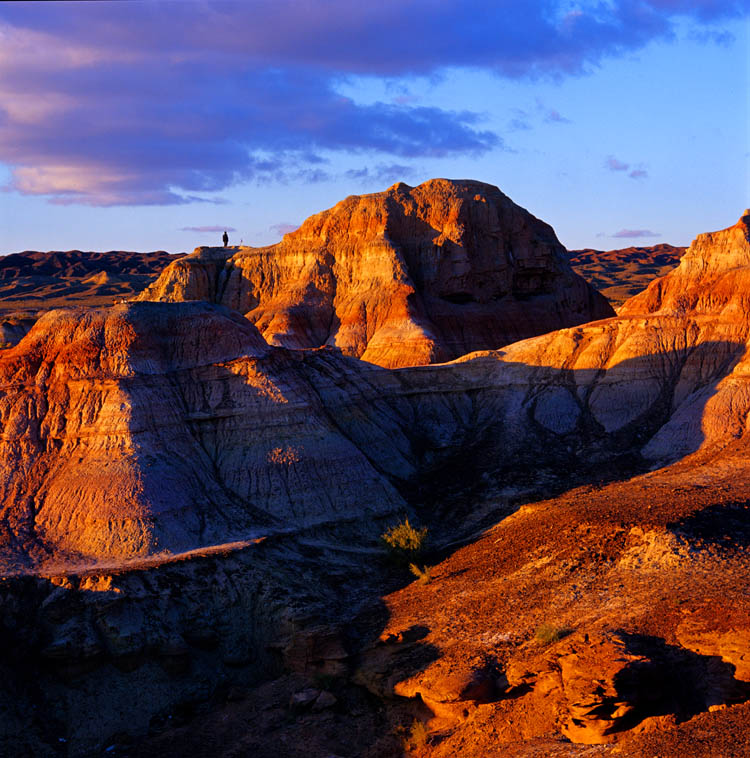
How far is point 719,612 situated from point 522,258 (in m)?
48.4

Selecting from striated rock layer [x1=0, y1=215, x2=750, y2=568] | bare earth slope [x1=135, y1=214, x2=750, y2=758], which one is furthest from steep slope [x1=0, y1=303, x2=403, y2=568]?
bare earth slope [x1=135, y1=214, x2=750, y2=758]

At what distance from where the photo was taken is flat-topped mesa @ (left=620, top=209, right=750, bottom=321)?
143 ft

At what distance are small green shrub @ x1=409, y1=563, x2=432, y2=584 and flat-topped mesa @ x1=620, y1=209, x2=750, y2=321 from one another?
22.4 m

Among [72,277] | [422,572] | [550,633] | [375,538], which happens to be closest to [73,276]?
Result: [72,277]

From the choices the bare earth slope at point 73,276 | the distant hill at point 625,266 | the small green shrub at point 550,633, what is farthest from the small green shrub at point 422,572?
the distant hill at point 625,266

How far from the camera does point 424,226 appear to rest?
210 feet

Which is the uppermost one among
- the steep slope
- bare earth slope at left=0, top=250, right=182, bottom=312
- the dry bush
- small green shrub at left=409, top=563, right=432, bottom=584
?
bare earth slope at left=0, top=250, right=182, bottom=312

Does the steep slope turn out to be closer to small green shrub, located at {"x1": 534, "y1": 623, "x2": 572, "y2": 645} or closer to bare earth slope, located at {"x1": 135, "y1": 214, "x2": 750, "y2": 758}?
bare earth slope, located at {"x1": 135, "y1": 214, "x2": 750, "y2": 758}

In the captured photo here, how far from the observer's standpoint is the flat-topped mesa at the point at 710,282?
43688mm

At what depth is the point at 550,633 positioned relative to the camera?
20312 mm

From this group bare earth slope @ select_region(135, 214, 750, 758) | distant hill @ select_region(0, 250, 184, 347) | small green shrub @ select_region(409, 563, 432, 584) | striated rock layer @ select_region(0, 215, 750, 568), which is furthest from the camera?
distant hill @ select_region(0, 250, 184, 347)

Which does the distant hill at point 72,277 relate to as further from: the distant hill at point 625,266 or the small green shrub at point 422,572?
the small green shrub at point 422,572

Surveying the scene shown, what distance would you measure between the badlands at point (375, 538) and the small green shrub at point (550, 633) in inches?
2.6

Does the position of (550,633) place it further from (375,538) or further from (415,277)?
(415,277)
